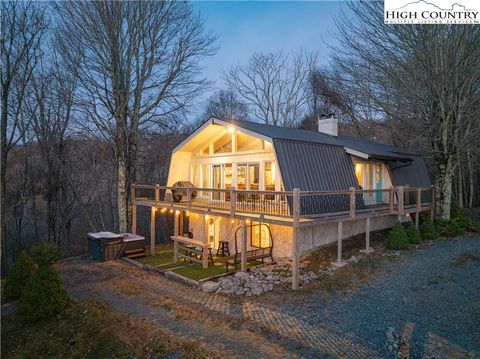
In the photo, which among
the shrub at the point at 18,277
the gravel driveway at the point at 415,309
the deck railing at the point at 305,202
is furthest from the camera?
the deck railing at the point at 305,202

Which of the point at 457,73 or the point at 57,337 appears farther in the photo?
the point at 457,73

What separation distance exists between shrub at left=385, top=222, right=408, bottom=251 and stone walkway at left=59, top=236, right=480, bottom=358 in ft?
12.9

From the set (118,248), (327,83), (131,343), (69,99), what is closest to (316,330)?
(131,343)

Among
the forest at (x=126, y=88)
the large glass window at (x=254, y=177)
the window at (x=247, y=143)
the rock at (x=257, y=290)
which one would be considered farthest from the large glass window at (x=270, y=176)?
the forest at (x=126, y=88)

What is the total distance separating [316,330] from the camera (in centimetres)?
580

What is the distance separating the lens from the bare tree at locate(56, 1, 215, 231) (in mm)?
14617

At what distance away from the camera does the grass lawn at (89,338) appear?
521cm

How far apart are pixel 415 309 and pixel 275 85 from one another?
84.9 ft

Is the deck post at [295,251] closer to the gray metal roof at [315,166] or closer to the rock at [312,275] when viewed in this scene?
the rock at [312,275]

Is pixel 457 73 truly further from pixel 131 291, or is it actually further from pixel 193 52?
pixel 131 291

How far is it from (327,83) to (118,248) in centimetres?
2410

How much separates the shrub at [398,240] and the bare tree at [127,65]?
1259 cm

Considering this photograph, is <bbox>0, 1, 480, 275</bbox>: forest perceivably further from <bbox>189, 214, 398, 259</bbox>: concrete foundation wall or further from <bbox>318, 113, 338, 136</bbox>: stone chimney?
<bbox>189, 214, 398, 259</bbox>: concrete foundation wall

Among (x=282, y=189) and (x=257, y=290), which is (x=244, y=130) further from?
(x=257, y=290)
